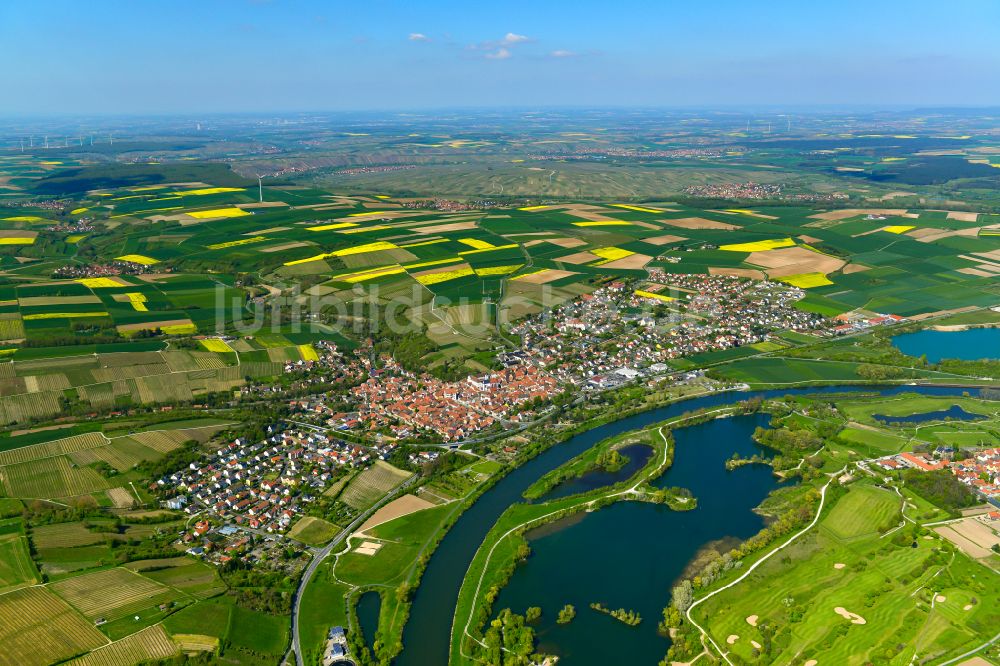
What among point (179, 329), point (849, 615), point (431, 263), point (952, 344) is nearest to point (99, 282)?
point (179, 329)

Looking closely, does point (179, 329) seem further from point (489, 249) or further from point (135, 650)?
point (489, 249)

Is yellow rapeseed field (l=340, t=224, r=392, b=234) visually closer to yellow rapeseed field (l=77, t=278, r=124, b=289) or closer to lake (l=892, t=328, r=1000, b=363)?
yellow rapeseed field (l=77, t=278, r=124, b=289)

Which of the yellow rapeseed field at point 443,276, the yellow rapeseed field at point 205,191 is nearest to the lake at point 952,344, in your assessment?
the yellow rapeseed field at point 443,276

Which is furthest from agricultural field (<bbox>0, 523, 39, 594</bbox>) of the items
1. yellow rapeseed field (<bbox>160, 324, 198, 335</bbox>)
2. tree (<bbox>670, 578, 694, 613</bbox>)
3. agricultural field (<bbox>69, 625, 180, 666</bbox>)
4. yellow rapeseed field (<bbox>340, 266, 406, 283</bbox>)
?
yellow rapeseed field (<bbox>340, 266, 406, 283</bbox>)

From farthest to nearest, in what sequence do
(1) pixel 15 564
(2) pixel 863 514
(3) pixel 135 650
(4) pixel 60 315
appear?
(4) pixel 60 315 → (2) pixel 863 514 → (1) pixel 15 564 → (3) pixel 135 650

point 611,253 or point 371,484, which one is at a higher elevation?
point 611,253

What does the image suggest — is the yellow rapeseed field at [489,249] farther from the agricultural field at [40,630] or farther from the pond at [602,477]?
the agricultural field at [40,630]
